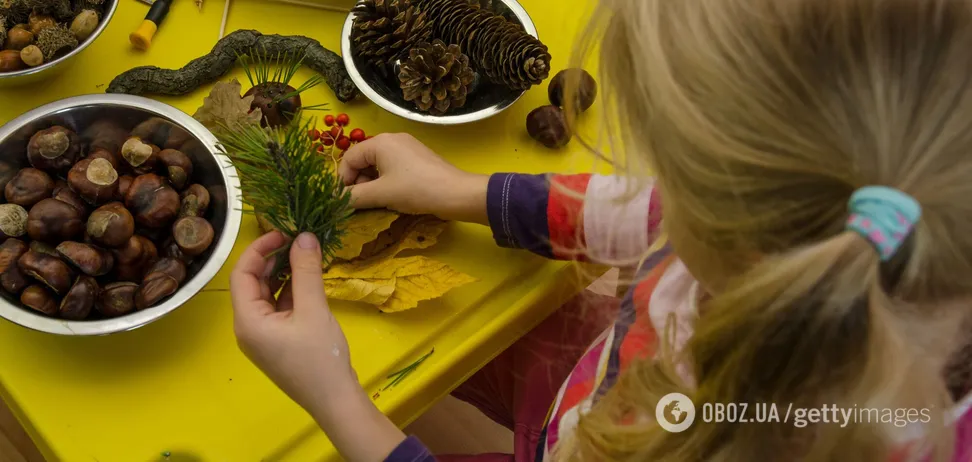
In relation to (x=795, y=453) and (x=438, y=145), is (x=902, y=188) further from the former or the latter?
(x=438, y=145)

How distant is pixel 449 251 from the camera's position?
26.3 inches

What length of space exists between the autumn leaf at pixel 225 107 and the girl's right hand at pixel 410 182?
0.34 ft

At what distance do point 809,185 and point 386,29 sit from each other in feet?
1.57

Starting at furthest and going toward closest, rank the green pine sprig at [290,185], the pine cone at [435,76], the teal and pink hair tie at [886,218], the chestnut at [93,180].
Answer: the pine cone at [435,76]
the chestnut at [93,180]
the green pine sprig at [290,185]
the teal and pink hair tie at [886,218]

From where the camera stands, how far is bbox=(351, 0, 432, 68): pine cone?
2.26 ft

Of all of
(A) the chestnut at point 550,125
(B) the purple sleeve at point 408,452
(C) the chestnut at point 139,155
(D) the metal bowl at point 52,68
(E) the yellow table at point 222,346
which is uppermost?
(D) the metal bowl at point 52,68

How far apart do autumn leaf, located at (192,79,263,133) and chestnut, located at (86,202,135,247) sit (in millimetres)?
122

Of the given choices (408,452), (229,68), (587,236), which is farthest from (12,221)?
(587,236)

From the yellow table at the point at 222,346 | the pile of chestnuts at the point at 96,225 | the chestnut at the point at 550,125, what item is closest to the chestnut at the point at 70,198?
the pile of chestnuts at the point at 96,225

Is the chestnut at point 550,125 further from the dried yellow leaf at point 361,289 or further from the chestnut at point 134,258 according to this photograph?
the chestnut at point 134,258

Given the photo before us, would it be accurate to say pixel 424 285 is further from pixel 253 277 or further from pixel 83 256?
pixel 83 256

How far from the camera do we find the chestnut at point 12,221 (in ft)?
1.80

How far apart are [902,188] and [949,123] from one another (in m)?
0.04

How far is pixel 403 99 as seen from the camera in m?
0.70
